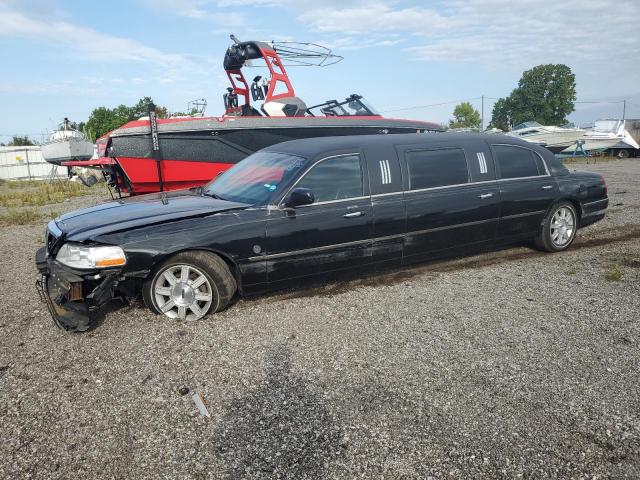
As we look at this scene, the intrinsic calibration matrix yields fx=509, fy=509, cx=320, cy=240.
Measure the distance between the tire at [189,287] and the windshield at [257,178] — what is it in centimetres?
76

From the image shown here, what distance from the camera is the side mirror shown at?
4.48 meters

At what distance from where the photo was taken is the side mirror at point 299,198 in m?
4.48

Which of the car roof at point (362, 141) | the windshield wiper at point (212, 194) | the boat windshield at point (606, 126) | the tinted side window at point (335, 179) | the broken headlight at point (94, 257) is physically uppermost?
the boat windshield at point (606, 126)

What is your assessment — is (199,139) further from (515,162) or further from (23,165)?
(23,165)

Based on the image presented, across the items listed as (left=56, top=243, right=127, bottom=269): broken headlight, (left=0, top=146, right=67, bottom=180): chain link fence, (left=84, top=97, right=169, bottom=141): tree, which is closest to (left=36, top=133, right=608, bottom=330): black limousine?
(left=56, top=243, right=127, bottom=269): broken headlight

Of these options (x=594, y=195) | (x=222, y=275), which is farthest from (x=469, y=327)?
(x=594, y=195)

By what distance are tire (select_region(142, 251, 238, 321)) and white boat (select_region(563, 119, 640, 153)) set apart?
24.1 m

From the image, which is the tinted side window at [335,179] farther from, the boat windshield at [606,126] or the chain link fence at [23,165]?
the chain link fence at [23,165]

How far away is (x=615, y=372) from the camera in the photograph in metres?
3.22

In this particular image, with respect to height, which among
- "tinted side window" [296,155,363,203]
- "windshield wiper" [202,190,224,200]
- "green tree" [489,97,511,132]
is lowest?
"windshield wiper" [202,190,224,200]

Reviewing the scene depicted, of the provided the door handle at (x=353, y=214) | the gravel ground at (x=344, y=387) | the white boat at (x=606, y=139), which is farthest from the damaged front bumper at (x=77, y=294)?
the white boat at (x=606, y=139)

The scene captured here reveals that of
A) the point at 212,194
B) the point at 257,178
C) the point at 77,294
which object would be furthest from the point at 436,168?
the point at 77,294

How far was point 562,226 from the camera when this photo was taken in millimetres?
6332

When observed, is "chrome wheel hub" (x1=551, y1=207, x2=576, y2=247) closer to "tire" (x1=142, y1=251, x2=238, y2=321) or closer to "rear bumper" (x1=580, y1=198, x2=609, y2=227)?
"rear bumper" (x1=580, y1=198, x2=609, y2=227)
